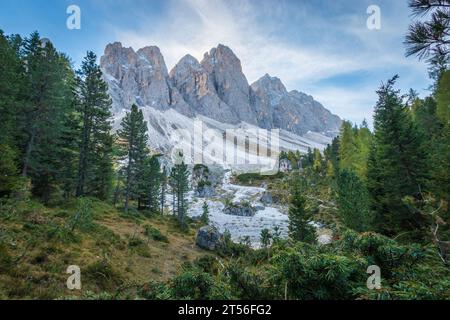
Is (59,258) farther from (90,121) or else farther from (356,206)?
(356,206)

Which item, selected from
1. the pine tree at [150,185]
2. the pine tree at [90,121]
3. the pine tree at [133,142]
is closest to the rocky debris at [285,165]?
the pine tree at [150,185]

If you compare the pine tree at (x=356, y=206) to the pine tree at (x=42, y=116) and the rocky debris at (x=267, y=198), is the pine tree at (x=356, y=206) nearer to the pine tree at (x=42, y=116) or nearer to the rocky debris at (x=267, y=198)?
the pine tree at (x=42, y=116)

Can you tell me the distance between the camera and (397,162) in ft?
53.8

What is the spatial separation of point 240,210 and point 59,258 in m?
63.9

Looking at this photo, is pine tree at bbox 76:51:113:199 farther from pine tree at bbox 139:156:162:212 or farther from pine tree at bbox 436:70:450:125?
pine tree at bbox 436:70:450:125

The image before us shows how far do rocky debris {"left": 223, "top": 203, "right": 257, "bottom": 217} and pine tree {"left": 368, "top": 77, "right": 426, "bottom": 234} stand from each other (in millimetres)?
53427

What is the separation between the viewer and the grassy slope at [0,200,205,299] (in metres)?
6.80

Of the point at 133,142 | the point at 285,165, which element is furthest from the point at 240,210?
the point at 285,165

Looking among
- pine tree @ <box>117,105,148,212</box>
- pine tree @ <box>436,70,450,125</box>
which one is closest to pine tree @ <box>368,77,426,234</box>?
pine tree @ <box>436,70,450,125</box>

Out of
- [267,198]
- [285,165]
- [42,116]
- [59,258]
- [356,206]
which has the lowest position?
[59,258]

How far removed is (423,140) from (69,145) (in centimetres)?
3088

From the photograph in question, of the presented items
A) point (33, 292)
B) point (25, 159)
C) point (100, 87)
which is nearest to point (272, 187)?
point (100, 87)

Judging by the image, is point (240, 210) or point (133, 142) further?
point (240, 210)

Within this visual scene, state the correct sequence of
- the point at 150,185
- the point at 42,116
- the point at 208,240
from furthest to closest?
the point at 150,185 → the point at 208,240 → the point at 42,116
